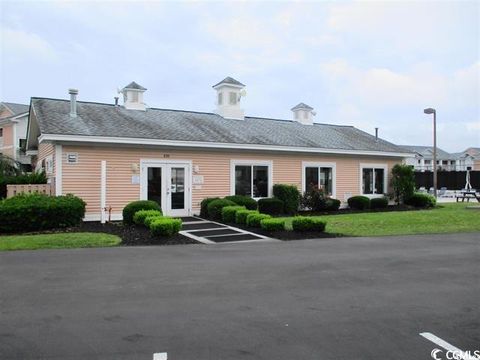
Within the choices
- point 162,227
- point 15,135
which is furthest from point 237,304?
point 15,135

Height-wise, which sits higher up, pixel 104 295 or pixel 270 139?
pixel 270 139

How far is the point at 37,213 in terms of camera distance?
12.6m

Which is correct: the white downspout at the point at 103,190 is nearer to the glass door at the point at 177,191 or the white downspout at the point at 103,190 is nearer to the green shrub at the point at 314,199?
the glass door at the point at 177,191

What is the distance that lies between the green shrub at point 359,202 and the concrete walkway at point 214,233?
8.17m

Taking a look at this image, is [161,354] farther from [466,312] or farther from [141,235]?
[141,235]

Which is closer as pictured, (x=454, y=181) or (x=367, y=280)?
(x=367, y=280)

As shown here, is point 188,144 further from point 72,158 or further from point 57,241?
point 57,241

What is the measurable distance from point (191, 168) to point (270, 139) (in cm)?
420

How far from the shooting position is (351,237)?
11992mm

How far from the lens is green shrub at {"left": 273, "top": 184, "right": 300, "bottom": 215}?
61.4 ft

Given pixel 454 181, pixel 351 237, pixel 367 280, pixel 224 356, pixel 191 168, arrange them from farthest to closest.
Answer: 1. pixel 454 181
2. pixel 191 168
3. pixel 351 237
4. pixel 367 280
5. pixel 224 356

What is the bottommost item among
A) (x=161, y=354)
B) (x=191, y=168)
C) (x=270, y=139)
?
(x=161, y=354)

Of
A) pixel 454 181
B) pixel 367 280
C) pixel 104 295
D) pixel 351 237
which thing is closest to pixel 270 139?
pixel 351 237

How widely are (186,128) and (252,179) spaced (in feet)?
11.5
